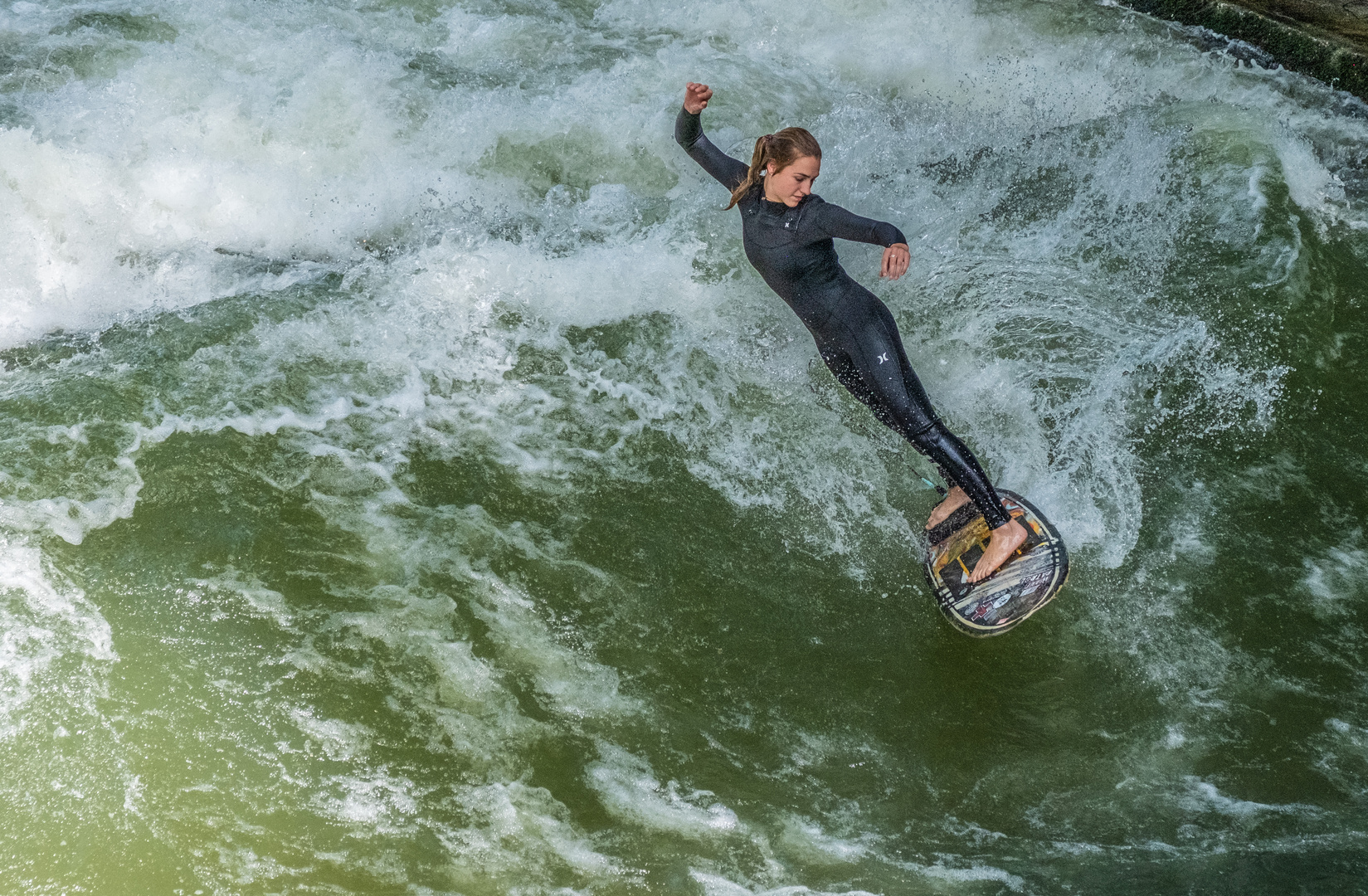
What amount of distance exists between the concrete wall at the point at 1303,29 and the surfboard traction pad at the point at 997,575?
4.70m

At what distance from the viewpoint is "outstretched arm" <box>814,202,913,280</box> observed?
12.0ft

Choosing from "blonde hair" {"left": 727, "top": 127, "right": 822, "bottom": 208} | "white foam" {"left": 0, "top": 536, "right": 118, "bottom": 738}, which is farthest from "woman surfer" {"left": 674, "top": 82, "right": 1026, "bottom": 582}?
"white foam" {"left": 0, "top": 536, "right": 118, "bottom": 738}

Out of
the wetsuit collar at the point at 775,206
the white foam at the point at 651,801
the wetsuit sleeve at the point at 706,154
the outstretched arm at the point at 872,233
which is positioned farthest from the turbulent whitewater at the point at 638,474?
the outstretched arm at the point at 872,233

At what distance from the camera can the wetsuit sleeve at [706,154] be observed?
4.41 meters

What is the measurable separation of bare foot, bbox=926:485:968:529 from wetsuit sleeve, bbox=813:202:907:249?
Result: 1260 mm

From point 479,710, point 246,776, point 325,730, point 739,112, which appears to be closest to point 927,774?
point 479,710

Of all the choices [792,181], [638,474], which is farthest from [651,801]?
[792,181]

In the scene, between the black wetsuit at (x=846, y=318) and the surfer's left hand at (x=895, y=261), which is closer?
the surfer's left hand at (x=895, y=261)

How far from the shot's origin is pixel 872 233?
3.84 m

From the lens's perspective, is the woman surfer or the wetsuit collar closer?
the woman surfer

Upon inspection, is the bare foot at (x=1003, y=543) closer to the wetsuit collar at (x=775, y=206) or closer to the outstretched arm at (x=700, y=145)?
the wetsuit collar at (x=775, y=206)

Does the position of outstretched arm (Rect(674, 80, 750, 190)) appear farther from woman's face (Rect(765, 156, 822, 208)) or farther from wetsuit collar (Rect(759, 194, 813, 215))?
woman's face (Rect(765, 156, 822, 208))

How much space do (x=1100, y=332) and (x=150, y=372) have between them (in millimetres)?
5291

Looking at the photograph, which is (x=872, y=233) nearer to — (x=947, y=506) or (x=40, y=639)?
(x=947, y=506)
